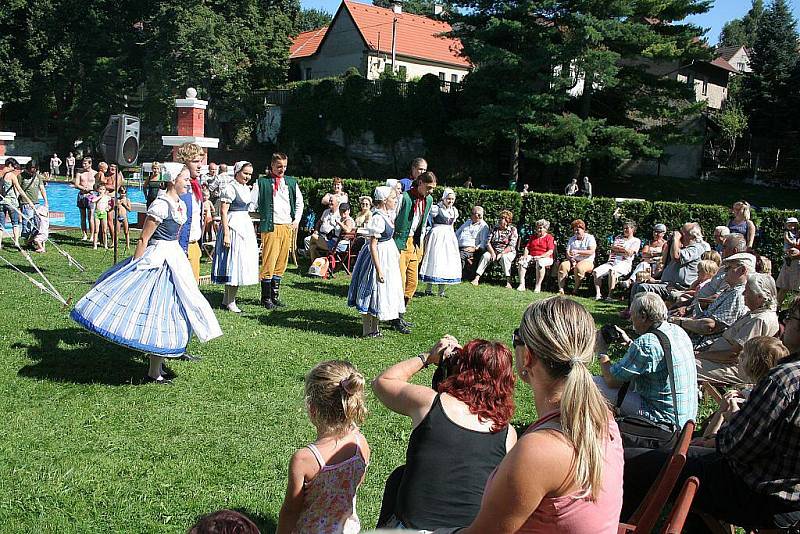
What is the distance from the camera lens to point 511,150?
105 feet

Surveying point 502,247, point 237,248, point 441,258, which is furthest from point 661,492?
point 502,247

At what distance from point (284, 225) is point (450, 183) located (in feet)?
84.1

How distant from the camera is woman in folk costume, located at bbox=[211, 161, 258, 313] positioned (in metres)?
8.78

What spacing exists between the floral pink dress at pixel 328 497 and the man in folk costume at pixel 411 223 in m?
5.42

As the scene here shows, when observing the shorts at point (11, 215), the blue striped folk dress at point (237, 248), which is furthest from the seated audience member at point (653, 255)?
the shorts at point (11, 215)

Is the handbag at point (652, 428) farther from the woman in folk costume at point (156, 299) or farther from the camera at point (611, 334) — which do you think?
the woman in folk costume at point (156, 299)

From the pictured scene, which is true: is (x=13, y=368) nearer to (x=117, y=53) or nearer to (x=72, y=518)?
(x=72, y=518)

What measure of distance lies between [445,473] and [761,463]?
148cm

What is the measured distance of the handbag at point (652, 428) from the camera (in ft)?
13.7

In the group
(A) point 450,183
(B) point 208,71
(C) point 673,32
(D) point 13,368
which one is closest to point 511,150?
(A) point 450,183

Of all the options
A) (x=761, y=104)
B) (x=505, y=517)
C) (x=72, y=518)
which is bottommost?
(x=72, y=518)

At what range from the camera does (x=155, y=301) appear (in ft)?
19.7

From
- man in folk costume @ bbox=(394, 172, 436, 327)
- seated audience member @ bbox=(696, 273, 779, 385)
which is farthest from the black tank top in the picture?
man in folk costume @ bbox=(394, 172, 436, 327)

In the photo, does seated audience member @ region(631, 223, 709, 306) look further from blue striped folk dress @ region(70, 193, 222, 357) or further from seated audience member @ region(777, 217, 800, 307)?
blue striped folk dress @ region(70, 193, 222, 357)
